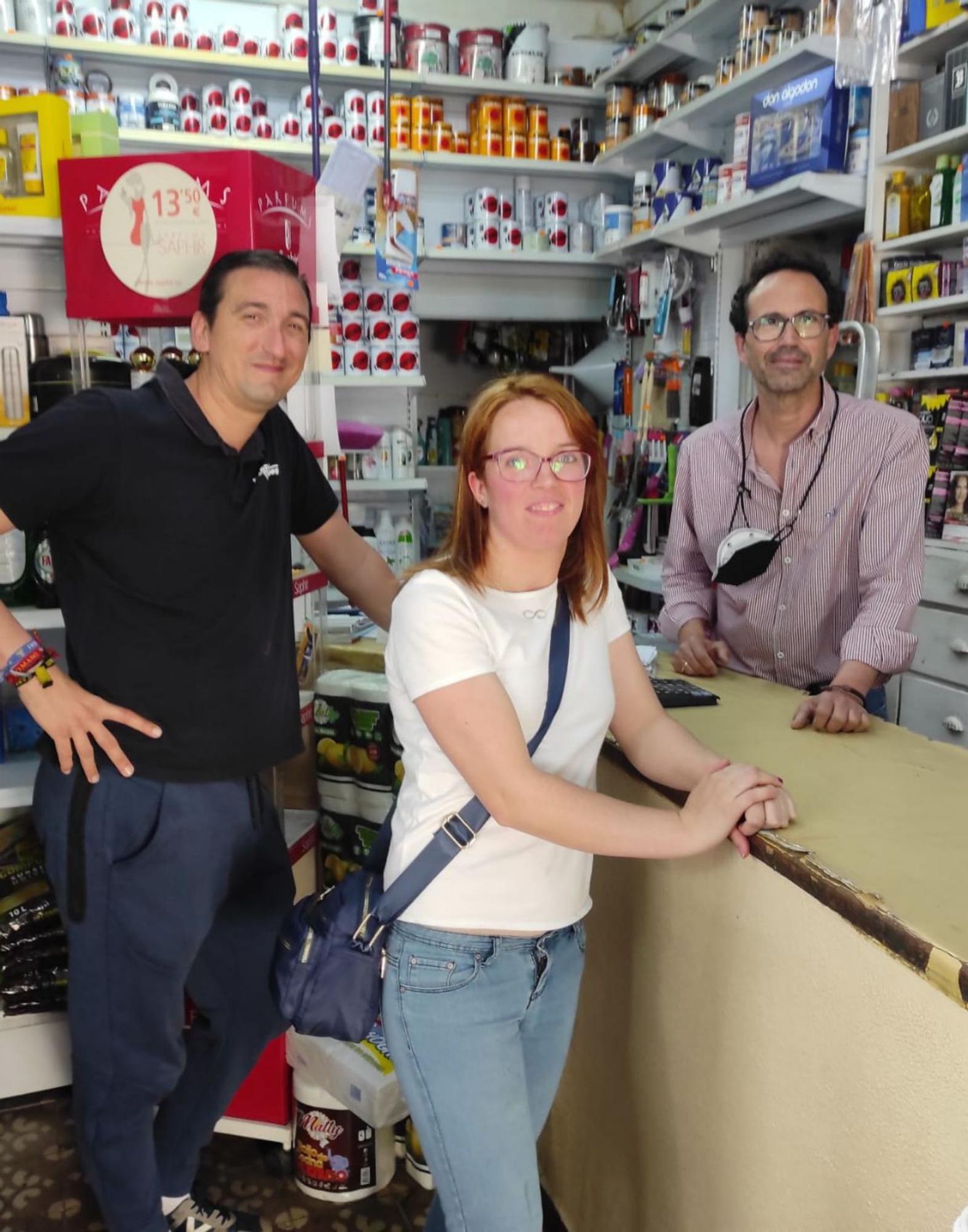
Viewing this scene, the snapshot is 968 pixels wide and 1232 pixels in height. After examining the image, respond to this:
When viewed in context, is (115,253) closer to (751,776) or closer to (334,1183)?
(751,776)

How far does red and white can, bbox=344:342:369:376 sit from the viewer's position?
4.02 m

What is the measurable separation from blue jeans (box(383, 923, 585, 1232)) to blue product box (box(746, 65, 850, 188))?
9.91ft

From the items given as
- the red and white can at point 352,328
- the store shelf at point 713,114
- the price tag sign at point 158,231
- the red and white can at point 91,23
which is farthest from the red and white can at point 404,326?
the price tag sign at point 158,231

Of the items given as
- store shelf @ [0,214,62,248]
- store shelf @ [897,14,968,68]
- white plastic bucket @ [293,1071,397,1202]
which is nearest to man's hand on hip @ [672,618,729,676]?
white plastic bucket @ [293,1071,397,1202]

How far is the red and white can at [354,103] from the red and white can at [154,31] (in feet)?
2.45

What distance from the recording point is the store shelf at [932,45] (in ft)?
9.82

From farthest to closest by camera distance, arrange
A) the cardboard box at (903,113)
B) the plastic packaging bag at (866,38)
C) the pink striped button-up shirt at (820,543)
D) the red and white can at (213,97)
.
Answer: the red and white can at (213,97)
the cardboard box at (903,113)
the plastic packaging bag at (866,38)
the pink striped button-up shirt at (820,543)

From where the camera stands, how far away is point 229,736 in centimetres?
162

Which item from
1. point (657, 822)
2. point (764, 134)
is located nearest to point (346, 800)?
point (657, 822)

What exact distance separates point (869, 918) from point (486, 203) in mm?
4372

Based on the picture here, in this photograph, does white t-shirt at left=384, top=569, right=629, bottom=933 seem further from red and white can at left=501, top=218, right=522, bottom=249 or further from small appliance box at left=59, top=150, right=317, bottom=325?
red and white can at left=501, top=218, right=522, bottom=249

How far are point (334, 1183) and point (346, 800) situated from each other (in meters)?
0.72

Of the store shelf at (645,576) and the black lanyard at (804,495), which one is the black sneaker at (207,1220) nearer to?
the black lanyard at (804,495)

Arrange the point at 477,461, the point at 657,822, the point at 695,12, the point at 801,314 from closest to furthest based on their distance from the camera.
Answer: the point at 657,822, the point at 477,461, the point at 801,314, the point at 695,12
